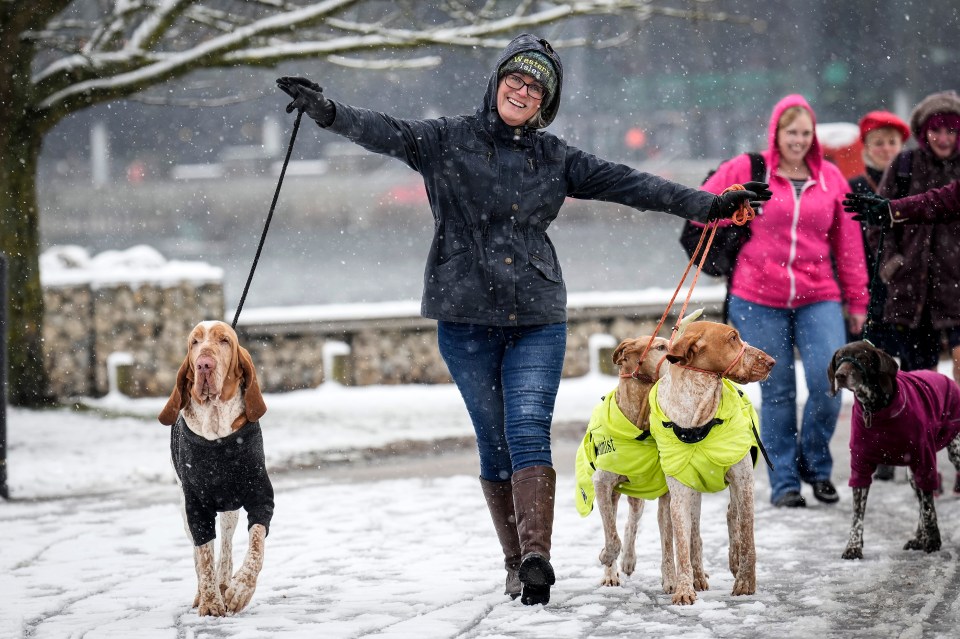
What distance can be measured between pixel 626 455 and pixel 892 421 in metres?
1.40

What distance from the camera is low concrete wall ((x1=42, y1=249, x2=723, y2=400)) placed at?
12461mm

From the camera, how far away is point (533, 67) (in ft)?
16.1

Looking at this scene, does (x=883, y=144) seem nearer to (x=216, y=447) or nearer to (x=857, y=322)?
(x=857, y=322)

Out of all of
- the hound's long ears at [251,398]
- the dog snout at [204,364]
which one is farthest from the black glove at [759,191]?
the dog snout at [204,364]

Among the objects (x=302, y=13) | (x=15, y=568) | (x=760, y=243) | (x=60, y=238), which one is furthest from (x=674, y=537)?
(x=60, y=238)

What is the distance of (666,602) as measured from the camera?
193 inches

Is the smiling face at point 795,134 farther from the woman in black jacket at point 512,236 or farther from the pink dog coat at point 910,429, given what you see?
the woman in black jacket at point 512,236

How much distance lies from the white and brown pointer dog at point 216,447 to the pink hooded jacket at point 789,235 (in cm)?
317

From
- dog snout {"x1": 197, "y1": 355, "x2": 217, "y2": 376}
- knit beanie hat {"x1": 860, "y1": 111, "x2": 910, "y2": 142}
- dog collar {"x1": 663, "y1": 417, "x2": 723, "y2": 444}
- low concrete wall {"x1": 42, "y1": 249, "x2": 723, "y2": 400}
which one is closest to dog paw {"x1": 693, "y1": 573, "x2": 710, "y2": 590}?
dog collar {"x1": 663, "y1": 417, "x2": 723, "y2": 444}

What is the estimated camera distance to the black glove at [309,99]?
459 centimetres

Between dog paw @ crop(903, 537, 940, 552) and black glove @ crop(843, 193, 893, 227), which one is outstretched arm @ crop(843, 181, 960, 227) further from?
dog paw @ crop(903, 537, 940, 552)

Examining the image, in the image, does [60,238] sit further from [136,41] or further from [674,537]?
[674,537]

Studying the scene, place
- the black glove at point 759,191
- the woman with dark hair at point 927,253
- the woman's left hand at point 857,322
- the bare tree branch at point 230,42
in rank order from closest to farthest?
the black glove at point 759,191, the woman with dark hair at point 927,253, the woman's left hand at point 857,322, the bare tree branch at point 230,42

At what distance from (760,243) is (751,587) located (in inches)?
98.0
